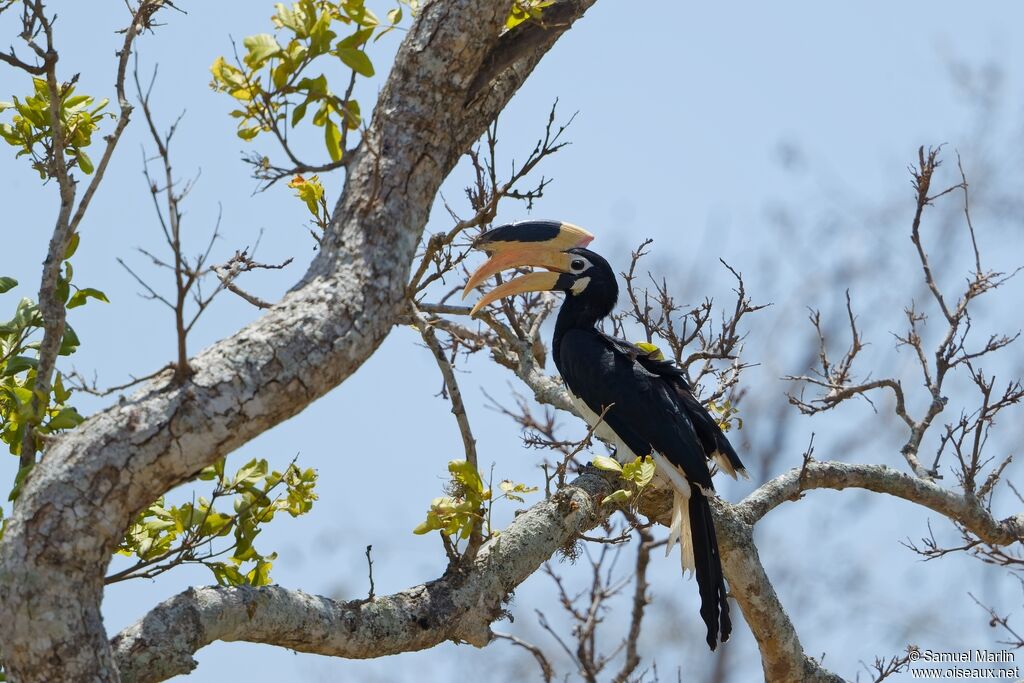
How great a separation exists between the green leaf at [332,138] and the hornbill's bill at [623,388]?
2241 millimetres

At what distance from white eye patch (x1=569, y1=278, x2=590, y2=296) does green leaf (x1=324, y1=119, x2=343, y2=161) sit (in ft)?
11.2

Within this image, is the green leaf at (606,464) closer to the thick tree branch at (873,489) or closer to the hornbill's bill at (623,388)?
the hornbill's bill at (623,388)

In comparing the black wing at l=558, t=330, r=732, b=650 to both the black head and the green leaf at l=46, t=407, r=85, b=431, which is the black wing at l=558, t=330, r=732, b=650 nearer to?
the black head

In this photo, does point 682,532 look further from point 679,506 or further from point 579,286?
point 579,286

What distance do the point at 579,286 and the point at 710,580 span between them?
6.54 ft

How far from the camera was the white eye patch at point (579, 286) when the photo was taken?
6305mm

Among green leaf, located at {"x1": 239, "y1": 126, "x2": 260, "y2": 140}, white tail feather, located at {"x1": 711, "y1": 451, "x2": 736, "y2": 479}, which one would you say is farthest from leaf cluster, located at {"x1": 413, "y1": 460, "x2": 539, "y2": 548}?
white tail feather, located at {"x1": 711, "y1": 451, "x2": 736, "y2": 479}

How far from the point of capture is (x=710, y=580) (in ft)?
16.0

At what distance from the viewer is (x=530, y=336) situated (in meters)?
5.83

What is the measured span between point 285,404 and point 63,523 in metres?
0.56

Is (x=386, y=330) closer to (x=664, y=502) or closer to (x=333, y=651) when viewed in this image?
(x=333, y=651)

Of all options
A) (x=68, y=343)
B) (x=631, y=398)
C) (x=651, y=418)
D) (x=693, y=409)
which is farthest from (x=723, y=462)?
(x=68, y=343)

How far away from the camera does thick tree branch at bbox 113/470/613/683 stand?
297 cm

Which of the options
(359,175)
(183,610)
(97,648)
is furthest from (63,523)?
(359,175)
